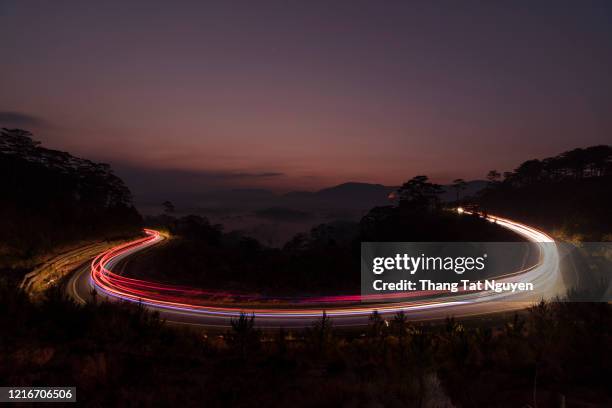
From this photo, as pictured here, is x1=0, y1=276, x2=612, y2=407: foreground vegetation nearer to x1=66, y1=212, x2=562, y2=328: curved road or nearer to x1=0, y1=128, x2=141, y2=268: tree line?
x1=66, y1=212, x2=562, y2=328: curved road

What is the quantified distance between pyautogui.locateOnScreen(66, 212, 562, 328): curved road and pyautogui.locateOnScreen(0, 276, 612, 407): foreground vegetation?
3018mm

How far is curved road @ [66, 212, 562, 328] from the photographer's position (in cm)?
1308

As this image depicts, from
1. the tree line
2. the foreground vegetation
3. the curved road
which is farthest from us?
the tree line

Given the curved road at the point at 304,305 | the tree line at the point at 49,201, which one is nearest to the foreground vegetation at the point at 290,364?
the curved road at the point at 304,305

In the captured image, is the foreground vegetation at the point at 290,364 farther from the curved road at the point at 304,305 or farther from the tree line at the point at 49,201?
the tree line at the point at 49,201

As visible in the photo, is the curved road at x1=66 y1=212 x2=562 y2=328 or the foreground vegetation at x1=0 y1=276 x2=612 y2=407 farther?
the curved road at x1=66 y1=212 x2=562 y2=328

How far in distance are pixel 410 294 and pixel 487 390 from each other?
9203mm

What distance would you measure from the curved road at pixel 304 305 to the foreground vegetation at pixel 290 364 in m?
3.02

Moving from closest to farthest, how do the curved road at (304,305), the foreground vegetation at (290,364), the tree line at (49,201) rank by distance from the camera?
1. the foreground vegetation at (290,364)
2. the curved road at (304,305)
3. the tree line at (49,201)

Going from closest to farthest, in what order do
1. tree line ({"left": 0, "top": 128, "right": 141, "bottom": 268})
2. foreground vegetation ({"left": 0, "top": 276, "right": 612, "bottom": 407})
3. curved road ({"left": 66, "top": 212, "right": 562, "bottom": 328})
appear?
foreground vegetation ({"left": 0, "top": 276, "right": 612, "bottom": 407}) < curved road ({"left": 66, "top": 212, "right": 562, "bottom": 328}) < tree line ({"left": 0, "top": 128, "right": 141, "bottom": 268})

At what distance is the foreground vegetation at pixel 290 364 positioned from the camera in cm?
551

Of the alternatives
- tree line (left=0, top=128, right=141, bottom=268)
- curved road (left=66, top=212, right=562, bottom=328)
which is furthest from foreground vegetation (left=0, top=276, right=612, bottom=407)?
tree line (left=0, top=128, right=141, bottom=268)

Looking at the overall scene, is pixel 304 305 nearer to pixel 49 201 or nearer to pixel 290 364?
pixel 290 364

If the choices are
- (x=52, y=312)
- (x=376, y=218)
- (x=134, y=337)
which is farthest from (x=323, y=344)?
(x=376, y=218)
